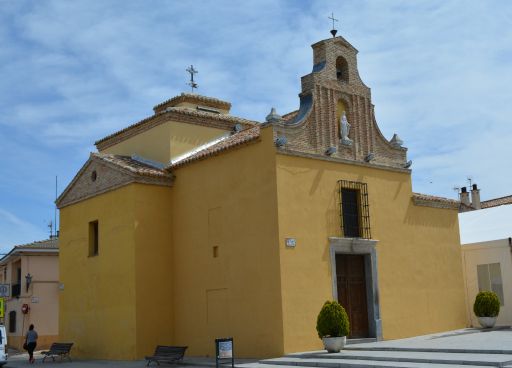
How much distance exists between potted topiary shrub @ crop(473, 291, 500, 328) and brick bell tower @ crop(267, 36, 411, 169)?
197 inches

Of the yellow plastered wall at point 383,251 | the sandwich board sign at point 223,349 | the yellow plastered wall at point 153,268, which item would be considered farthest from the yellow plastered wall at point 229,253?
the sandwich board sign at point 223,349

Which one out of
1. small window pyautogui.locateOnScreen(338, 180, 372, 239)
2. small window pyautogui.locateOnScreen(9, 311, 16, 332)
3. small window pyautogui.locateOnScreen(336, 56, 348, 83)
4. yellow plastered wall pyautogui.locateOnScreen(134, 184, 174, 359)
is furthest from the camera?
small window pyautogui.locateOnScreen(9, 311, 16, 332)

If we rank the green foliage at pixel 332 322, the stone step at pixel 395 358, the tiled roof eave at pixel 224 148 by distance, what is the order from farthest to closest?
the tiled roof eave at pixel 224 148 < the green foliage at pixel 332 322 < the stone step at pixel 395 358

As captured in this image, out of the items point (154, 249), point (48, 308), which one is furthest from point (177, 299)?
point (48, 308)

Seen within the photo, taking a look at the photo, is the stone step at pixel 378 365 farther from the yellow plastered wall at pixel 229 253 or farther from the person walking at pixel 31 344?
the person walking at pixel 31 344

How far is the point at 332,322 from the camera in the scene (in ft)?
54.4

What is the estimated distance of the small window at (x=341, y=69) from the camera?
20859mm

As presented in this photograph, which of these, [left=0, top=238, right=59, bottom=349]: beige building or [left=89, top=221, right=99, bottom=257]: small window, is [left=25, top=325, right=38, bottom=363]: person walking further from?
[left=0, top=238, right=59, bottom=349]: beige building

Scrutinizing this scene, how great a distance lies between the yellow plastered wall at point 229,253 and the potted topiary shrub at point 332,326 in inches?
46.5

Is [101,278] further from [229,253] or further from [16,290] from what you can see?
[16,290]

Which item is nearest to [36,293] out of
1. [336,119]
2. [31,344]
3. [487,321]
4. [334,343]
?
[31,344]

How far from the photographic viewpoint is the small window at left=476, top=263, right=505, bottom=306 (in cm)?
2303

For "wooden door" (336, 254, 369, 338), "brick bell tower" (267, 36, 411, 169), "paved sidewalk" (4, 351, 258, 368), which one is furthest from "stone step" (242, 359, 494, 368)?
"brick bell tower" (267, 36, 411, 169)

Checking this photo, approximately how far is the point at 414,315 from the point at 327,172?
17.8 feet
